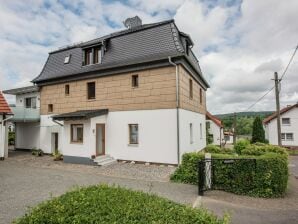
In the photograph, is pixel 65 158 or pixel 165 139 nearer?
pixel 165 139

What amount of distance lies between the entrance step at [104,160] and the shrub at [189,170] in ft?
17.4

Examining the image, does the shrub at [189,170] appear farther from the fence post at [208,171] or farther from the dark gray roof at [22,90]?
the dark gray roof at [22,90]

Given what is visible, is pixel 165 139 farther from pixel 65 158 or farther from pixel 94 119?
pixel 65 158

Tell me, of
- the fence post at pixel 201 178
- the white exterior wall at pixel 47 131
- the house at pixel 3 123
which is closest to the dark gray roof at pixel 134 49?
the white exterior wall at pixel 47 131

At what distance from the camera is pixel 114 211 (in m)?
3.57

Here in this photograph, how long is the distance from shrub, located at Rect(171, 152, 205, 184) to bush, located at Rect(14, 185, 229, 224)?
19.6 ft

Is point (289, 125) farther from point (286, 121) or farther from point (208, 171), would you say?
point (208, 171)

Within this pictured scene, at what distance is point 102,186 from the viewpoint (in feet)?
16.5

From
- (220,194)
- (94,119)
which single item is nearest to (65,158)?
(94,119)

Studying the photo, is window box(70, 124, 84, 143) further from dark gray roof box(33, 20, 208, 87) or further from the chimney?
the chimney

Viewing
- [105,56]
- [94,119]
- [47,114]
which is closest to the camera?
[94,119]

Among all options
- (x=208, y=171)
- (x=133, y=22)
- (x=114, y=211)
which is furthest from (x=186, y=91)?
(x=114, y=211)

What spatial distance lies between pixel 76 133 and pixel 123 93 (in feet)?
14.0

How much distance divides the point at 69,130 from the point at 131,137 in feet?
14.3
